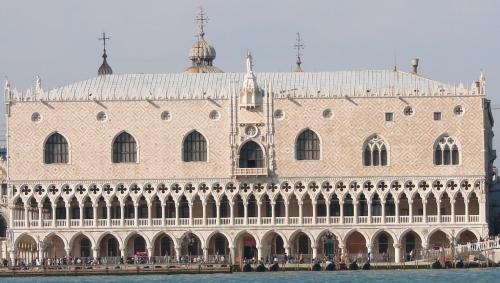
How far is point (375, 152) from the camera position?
6314 inches

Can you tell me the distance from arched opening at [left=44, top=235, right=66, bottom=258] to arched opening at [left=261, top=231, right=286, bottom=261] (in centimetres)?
1284

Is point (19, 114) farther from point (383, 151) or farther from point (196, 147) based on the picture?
point (383, 151)

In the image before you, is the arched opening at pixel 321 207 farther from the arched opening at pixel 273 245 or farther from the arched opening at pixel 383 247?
the arched opening at pixel 383 247

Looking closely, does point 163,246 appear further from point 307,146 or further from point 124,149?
point 307,146

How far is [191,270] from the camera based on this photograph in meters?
151

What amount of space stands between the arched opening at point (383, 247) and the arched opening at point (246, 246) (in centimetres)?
754

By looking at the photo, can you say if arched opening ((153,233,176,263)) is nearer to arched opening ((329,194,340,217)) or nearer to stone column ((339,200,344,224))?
arched opening ((329,194,340,217))

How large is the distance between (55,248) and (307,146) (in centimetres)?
1764

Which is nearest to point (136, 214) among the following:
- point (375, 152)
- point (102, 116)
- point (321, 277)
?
point (102, 116)

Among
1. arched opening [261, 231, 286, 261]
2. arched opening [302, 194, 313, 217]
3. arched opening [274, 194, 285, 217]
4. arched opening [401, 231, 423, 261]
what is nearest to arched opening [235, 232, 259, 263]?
arched opening [261, 231, 286, 261]

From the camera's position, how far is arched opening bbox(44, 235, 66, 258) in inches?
6447

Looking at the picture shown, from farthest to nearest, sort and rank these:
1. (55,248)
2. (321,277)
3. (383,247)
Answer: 1. (55,248)
2. (383,247)
3. (321,277)

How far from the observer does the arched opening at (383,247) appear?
16088 centimetres

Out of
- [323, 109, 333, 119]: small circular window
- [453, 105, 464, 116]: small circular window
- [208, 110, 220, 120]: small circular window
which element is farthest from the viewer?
[208, 110, 220, 120]: small circular window
